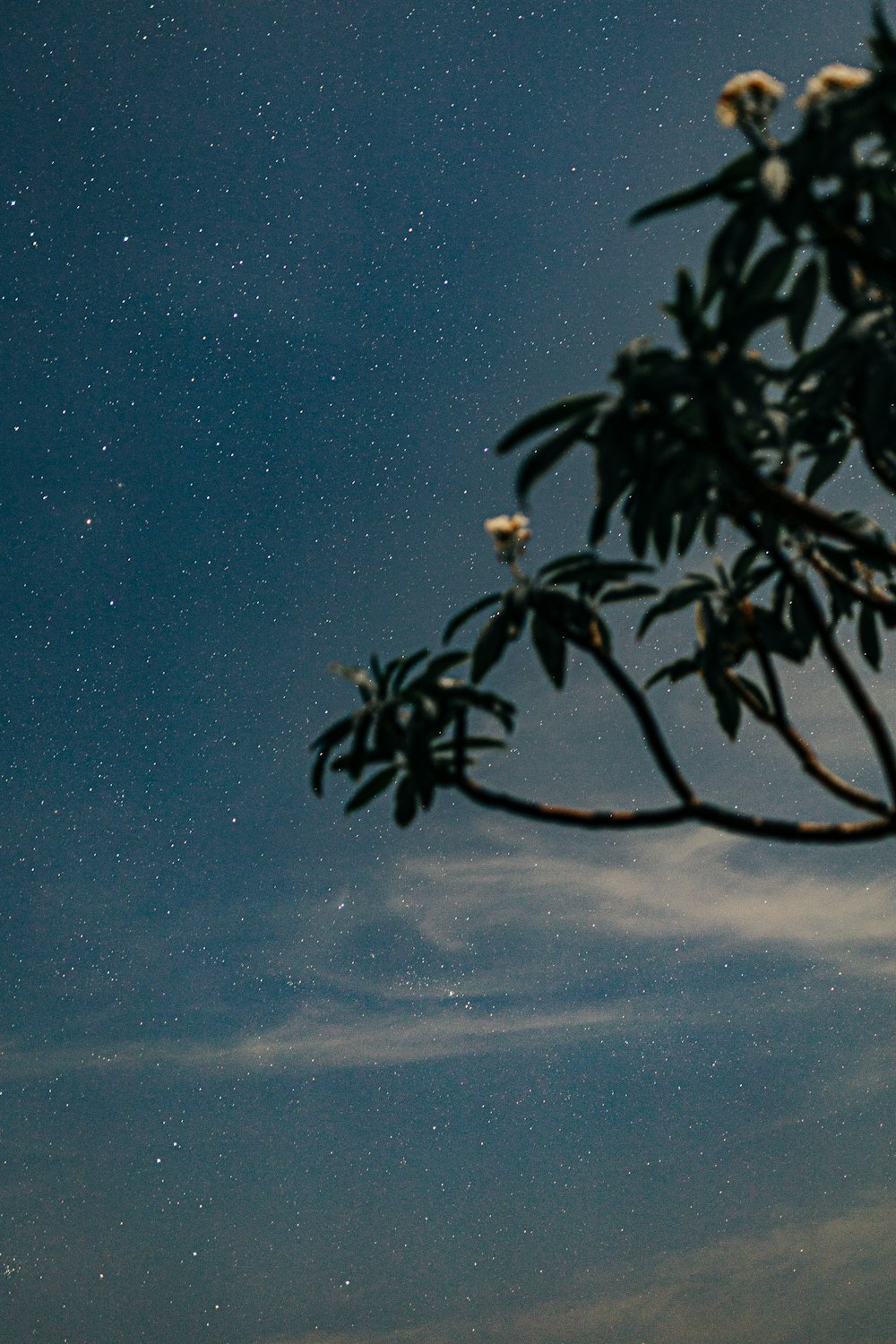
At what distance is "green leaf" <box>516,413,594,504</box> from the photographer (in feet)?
11.6

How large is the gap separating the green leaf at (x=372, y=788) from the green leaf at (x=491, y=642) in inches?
23.5

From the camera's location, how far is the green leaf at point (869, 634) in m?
4.89

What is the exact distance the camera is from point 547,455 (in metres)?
3.61

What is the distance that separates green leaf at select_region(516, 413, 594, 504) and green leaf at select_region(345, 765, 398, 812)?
149 centimetres

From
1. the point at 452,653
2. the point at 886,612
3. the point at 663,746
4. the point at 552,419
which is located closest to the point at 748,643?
the point at 886,612

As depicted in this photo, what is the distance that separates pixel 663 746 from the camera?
400 cm

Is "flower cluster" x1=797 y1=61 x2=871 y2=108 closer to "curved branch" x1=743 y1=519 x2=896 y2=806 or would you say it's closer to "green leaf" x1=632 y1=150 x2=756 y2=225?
"green leaf" x1=632 y1=150 x2=756 y2=225

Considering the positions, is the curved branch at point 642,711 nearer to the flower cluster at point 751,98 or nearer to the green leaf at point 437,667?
the green leaf at point 437,667

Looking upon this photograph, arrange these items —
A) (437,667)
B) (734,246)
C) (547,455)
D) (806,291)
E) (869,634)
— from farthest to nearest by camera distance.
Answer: (869,634)
(437,667)
(547,455)
(806,291)
(734,246)

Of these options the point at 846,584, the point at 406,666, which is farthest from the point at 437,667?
the point at 846,584

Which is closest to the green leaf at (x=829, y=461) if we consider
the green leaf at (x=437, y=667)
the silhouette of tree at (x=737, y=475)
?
the silhouette of tree at (x=737, y=475)

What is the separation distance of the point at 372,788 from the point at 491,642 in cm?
84

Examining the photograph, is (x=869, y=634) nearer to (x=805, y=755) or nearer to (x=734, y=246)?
(x=805, y=755)

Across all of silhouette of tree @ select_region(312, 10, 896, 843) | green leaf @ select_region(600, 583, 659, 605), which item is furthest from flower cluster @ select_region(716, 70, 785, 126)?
green leaf @ select_region(600, 583, 659, 605)
